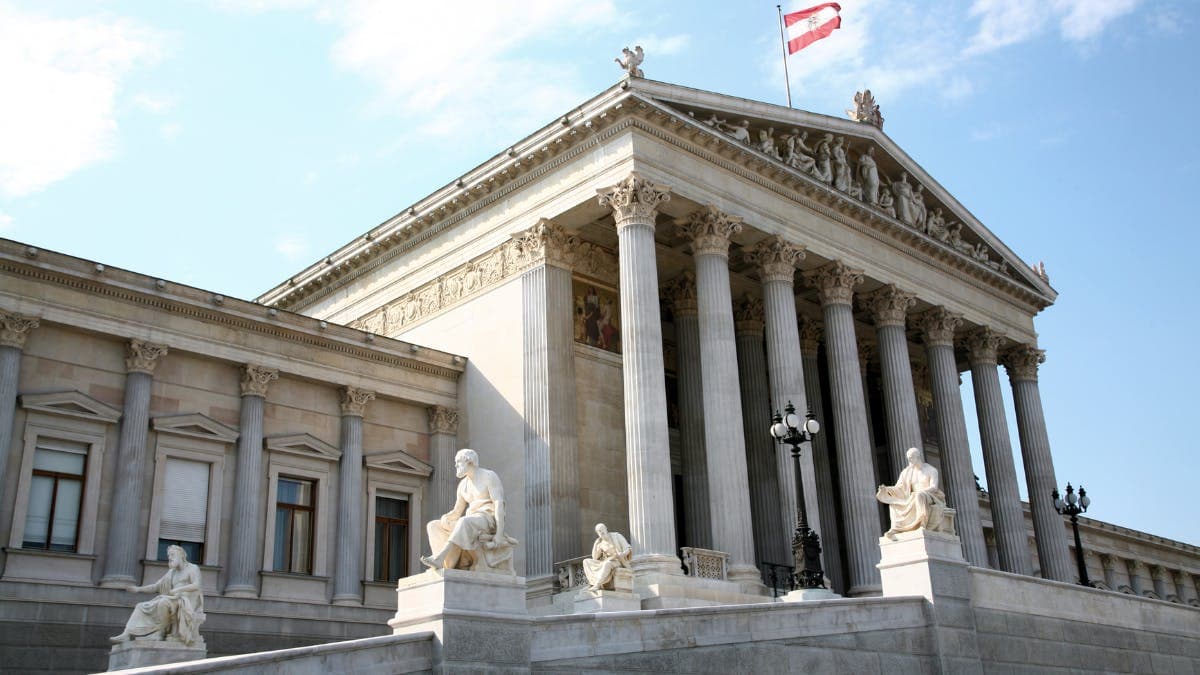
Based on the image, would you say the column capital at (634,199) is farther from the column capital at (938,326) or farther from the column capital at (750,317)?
the column capital at (938,326)

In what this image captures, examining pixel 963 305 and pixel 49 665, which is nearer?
pixel 49 665

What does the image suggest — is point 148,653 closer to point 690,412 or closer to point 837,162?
point 690,412

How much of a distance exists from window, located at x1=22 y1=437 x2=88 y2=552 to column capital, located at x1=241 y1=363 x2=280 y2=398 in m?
4.06

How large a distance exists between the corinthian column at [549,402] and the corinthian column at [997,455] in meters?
15.6

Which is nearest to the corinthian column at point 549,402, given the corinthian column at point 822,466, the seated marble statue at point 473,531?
the corinthian column at point 822,466

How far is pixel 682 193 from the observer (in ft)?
94.7

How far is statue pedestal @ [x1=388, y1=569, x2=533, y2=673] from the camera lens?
13219 millimetres

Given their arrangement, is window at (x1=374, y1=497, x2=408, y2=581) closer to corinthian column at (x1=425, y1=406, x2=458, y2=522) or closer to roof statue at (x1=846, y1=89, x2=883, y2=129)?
corinthian column at (x1=425, y1=406, x2=458, y2=522)

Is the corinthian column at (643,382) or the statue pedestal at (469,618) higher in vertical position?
the corinthian column at (643,382)

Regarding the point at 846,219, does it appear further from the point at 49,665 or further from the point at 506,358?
the point at 49,665

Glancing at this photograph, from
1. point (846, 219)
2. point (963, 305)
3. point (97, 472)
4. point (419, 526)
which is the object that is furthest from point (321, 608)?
point (963, 305)

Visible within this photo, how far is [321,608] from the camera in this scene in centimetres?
2773

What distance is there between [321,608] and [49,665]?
6.42 metres

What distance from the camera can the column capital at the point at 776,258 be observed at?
31.1m
